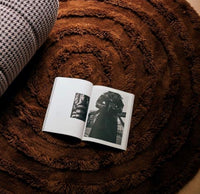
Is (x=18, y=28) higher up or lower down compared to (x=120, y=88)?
higher up

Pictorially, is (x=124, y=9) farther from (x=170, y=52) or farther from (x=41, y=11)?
(x=41, y=11)

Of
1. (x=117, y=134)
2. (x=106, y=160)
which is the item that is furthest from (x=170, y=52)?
(x=106, y=160)

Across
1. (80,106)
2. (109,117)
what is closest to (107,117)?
(109,117)

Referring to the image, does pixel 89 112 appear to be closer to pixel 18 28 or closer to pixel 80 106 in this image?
pixel 80 106

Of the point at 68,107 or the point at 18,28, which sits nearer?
the point at 18,28

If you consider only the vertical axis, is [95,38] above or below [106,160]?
above

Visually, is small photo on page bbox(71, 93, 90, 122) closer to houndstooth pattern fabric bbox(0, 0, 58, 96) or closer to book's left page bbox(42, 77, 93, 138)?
book's left page bbox(42, 77, 93, 138)

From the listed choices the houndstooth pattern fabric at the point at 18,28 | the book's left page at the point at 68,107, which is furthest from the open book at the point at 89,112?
the houndstooth pattern fabric at the point at 18,28
